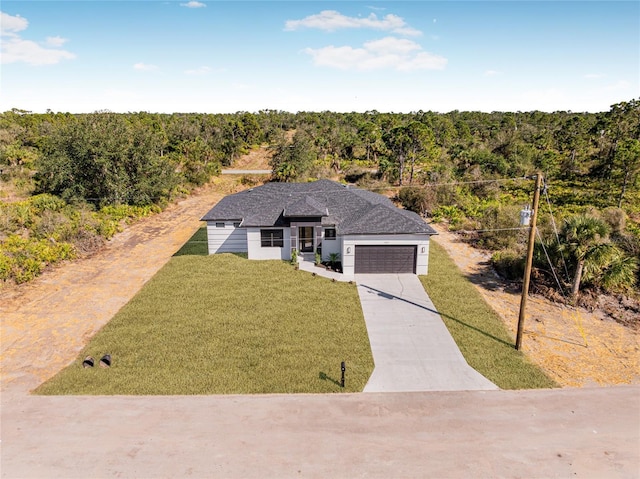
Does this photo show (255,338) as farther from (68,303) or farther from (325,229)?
(68,303)

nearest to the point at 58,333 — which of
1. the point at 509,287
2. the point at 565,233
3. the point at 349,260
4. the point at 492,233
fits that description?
the point at 349,260

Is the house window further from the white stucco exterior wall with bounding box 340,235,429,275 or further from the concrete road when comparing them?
the concrete road

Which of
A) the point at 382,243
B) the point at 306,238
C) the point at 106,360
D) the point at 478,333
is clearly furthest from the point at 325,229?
the point at 106,360

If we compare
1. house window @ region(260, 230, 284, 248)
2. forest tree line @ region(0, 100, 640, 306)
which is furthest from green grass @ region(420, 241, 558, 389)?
house window @ region(260, 230, 284, 248)

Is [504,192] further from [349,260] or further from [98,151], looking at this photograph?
[98,151]

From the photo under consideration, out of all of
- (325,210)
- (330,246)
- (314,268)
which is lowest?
(314,268)
